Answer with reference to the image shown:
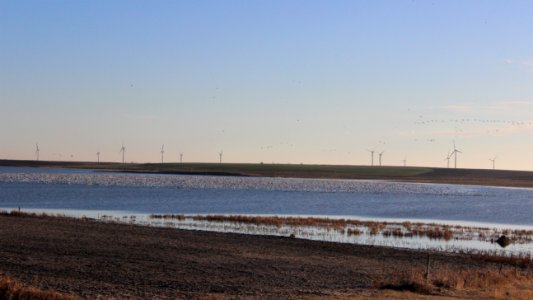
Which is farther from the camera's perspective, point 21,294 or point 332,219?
point 332,219

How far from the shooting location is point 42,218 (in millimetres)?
50312

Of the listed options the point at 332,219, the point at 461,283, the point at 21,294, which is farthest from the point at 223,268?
the point at 332,219

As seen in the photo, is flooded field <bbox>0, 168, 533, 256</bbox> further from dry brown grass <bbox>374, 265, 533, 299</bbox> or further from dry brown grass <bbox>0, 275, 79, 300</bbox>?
dry brown grass <bbox>0, 275, 79, 300</bbox>

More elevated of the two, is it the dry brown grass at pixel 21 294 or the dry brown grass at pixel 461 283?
the dry brown grass at pixel 21 294

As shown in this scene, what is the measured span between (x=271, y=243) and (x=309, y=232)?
35.4 ft

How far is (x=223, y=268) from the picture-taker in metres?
30.2

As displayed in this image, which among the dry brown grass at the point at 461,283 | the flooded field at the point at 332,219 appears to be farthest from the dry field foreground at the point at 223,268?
the flooded field at the point at 332,219

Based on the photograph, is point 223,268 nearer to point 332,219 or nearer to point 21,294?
point 21,294

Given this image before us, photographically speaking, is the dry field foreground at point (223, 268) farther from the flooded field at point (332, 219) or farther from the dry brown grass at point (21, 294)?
the flooded field at point (332, 219)

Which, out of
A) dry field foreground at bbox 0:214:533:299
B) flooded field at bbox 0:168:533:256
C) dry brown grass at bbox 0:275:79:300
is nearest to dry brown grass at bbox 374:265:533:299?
dry field foreground at bbox 0:214:533:299

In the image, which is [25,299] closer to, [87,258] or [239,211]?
[87,258]

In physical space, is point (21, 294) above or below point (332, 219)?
above

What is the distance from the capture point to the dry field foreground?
24562 mm

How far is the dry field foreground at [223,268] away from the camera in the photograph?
24.6m
